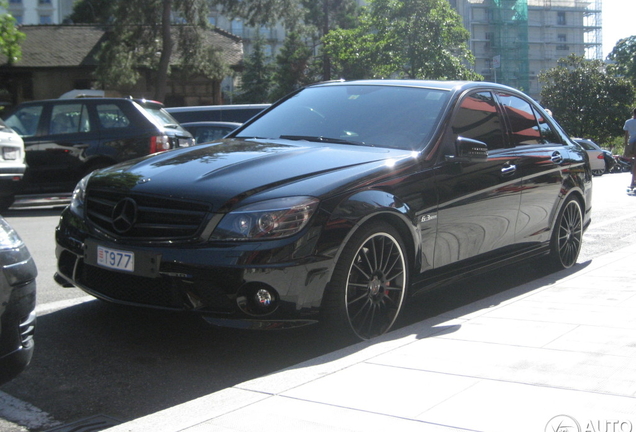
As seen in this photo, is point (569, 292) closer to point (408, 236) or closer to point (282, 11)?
point (408, 236)

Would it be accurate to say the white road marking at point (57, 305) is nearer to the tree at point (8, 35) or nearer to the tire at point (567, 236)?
the tire at point (567, 236)

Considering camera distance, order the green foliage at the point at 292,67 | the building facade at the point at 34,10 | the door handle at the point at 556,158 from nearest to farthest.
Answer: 1. the door handle at the point at 556,158
2. the green foliage at the point at 292,67
3. the building facade at the point at 34,10

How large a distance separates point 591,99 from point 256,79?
28573 millimetres

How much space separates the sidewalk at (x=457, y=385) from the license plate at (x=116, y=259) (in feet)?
3.44

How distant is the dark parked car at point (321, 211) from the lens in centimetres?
408

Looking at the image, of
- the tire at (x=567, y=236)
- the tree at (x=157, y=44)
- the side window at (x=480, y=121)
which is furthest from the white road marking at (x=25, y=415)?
the tree at (x=157, y=44)

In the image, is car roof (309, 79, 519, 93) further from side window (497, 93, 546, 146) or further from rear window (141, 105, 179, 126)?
rear window (141, 105, 179, 126)

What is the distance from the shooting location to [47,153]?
40.5ft

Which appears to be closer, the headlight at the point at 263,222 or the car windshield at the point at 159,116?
the headlight at the point at 263,222

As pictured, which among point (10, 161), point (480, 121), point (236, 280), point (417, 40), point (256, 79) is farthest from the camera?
point (256, 79)

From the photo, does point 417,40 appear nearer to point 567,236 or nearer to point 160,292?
point 567,236

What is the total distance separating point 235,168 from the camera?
14.8 feet

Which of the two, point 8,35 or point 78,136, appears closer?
point 78,136

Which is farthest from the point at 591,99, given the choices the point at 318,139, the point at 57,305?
the point at 57,305
